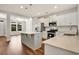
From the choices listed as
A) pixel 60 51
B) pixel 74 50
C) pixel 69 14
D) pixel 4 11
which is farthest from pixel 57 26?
pixel 4 11

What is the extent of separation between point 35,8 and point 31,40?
92cm

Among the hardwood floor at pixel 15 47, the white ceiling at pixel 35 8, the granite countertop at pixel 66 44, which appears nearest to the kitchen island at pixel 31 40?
the hardwood floor at pixel 15 47

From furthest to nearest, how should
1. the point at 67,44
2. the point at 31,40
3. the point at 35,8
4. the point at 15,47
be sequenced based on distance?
1. the point at 31,40
2. the point at 15,47
3. the point at 35,8
4. the point at 67,44

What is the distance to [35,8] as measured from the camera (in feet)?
4.84

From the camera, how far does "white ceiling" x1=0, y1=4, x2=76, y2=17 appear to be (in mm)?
1358

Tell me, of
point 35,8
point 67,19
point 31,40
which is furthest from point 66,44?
point 31,40

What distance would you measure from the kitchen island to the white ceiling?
17.9 inches

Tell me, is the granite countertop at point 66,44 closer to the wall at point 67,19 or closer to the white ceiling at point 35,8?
the wall at point 67,19

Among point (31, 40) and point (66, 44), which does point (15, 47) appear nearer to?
point (31, 40)

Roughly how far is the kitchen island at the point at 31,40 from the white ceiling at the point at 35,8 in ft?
1.49

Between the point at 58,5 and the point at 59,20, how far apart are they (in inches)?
13.8
